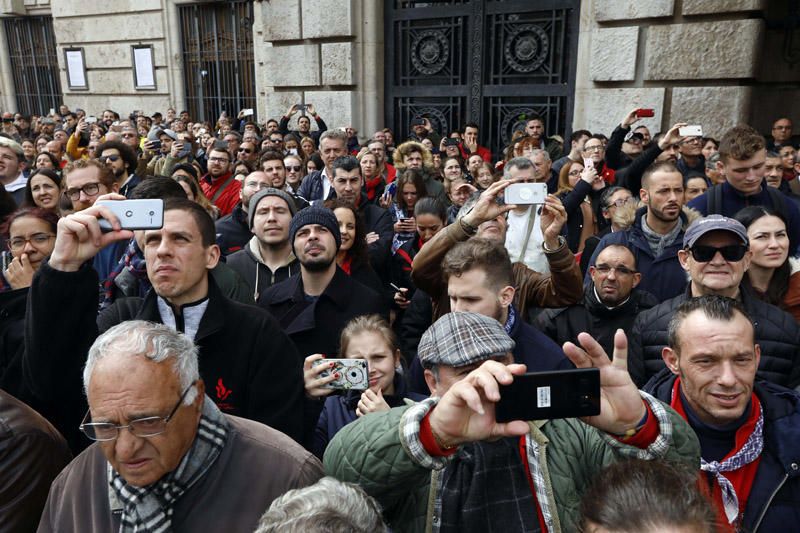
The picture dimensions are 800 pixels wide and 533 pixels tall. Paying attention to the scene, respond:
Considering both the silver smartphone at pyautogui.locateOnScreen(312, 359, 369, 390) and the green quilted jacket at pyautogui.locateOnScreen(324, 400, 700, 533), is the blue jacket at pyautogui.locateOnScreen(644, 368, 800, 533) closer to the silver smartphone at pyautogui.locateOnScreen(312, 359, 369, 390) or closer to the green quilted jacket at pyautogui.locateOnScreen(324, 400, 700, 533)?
the green quilted jacket at pyautogui.locateOnScreen(324, 400, 700, 533)

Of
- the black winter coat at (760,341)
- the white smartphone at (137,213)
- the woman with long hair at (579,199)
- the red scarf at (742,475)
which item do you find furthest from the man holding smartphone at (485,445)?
the woman with long hair at (579,199)

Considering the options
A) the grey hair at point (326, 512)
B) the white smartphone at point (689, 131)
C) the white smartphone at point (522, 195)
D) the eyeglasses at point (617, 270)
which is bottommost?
the grey hair at point (326, 512)

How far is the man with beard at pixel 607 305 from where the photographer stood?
122 inches

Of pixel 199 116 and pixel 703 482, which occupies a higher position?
pixel 199 116

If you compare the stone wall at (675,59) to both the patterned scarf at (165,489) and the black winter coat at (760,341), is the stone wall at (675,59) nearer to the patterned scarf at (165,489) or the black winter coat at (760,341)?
the black winter coat at (760,341)

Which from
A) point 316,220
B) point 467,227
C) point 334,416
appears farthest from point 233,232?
point 334,416

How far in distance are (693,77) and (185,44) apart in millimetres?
10051

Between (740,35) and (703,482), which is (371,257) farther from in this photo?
(740,35)

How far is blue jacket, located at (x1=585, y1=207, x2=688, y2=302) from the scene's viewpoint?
3.49 meters

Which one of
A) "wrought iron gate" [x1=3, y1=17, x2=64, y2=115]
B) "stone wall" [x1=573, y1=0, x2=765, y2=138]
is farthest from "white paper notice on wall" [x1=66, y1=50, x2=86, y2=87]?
"stone wall" [x1=573, y1=0, x2=765, y2=138]

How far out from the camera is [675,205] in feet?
12.1

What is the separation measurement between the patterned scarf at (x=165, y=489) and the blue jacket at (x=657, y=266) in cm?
232

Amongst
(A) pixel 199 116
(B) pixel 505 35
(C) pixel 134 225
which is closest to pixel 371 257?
(C) pixel 134 225

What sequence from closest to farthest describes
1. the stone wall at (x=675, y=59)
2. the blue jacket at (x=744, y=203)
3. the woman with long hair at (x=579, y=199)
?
the blue jacket at (x=744, y=203)
the woman with long hair at (x=579, y=199)
the stone wall at (x=675, y=59)
